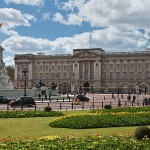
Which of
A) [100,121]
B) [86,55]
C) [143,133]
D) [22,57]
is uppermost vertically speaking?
[86,55]

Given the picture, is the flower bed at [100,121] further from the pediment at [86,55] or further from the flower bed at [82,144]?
the pediment at [86,55]

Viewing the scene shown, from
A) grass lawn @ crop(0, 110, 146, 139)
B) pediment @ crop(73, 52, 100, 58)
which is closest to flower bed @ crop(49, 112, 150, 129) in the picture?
grass lawn @ crop(0, 110, 146, 139)

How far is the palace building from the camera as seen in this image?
5935 inches

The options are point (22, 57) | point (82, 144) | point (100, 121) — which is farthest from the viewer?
point (22, 57)

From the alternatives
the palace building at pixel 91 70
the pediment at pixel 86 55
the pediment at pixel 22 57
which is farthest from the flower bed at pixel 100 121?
the pediment at pixel 22 57

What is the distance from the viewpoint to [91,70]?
518 ft

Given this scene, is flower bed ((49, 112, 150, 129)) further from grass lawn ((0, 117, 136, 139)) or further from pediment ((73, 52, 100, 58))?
pediment ((73, 52, 100, 58))

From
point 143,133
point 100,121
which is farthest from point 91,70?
point 143,133

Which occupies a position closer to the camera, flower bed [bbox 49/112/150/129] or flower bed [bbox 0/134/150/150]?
flower bed [bbox 0/134/150/150]

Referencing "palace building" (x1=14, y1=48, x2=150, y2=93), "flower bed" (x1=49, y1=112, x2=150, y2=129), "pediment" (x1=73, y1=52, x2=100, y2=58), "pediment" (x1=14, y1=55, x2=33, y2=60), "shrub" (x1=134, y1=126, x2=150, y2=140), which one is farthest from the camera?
"pediment" (x1=14, y1=55, x2=33, y2=60)

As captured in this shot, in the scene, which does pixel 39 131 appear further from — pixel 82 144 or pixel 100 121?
pixel 82 144

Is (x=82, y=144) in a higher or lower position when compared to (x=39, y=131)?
higher

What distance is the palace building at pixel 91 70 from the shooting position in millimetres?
150750

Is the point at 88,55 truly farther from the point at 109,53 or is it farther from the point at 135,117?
the point at 135,117
